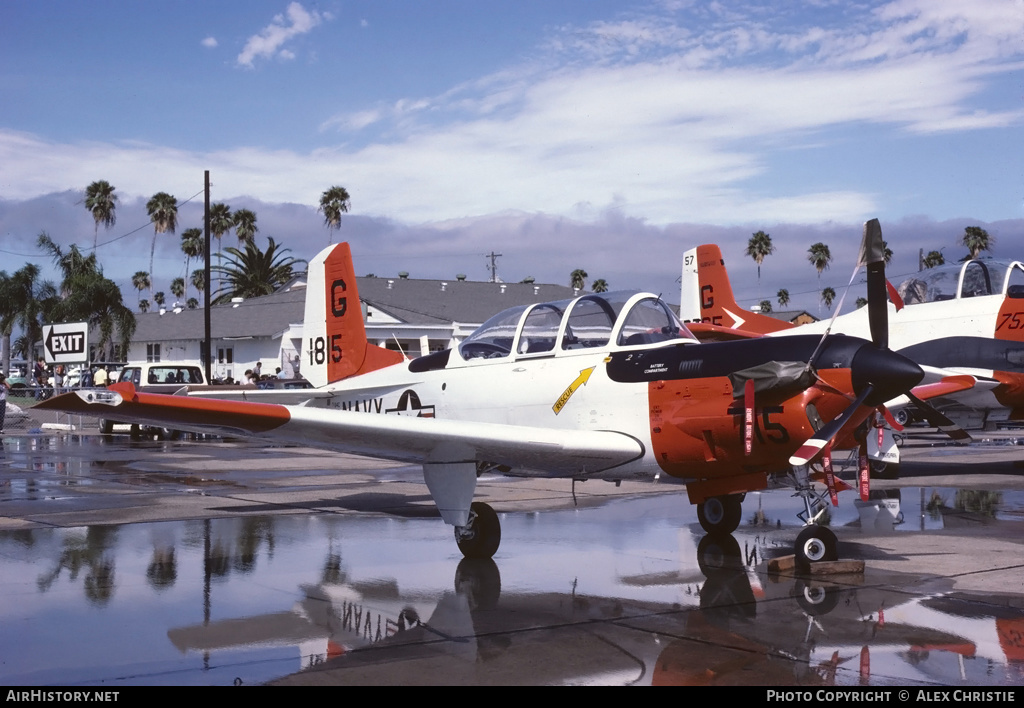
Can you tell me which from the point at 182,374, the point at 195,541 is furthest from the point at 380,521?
the point at 182,374

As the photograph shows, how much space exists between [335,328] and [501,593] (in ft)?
21.6

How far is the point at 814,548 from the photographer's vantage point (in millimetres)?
8164

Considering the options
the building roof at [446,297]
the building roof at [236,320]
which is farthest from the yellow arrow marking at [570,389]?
the building roof at [236,320]

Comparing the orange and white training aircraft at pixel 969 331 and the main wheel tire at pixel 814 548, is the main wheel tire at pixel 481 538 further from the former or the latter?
the orange and white training aircraft at pixel 969 331

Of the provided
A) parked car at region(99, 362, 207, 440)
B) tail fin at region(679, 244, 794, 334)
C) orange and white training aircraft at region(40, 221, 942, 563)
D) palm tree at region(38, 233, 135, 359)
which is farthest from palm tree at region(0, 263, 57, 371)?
orange and white training aircraft at region(40, 221, 942, 563)

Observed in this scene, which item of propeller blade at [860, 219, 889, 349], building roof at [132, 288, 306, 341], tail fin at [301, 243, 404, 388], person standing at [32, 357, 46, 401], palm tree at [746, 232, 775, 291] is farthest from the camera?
palm tree at [746, 232, 775, 291]

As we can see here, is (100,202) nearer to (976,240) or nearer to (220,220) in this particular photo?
(220,220)

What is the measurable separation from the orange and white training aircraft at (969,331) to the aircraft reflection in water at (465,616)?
7.58 metres

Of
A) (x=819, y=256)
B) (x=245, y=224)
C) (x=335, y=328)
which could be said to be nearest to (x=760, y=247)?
(x=819, y=256)

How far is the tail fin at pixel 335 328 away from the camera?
13008 millimetres

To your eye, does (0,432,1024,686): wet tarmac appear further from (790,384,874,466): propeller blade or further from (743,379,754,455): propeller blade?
(743,379,754,455): propeller blade

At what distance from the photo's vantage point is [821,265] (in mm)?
85438

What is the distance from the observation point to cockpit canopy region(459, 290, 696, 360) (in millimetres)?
9430
